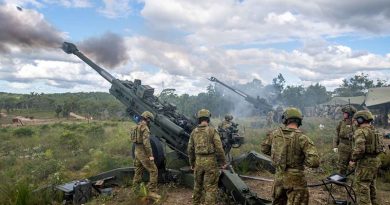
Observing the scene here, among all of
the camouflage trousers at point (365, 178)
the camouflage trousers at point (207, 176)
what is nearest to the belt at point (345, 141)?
the camouflage trousers at point (365, 178)

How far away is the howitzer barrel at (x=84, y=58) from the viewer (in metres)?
11.4

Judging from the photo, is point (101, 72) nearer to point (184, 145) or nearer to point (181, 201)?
point (184, 145)

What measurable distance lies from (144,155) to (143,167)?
0.36 meters

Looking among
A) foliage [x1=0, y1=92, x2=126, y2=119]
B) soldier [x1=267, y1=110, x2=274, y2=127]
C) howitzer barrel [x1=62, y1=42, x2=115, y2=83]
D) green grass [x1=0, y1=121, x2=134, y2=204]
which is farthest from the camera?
A: foliage [x1=0, y1=92, x2=126, y2=119]

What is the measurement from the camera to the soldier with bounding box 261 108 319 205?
212 inches

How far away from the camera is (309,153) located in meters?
5.26

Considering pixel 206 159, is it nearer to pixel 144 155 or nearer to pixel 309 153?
pixel 144 155

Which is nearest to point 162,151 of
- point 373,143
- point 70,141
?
point 373,143

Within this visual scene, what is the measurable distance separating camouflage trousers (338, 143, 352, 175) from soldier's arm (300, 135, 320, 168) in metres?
4.34

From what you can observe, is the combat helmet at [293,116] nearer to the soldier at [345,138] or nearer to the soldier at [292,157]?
the soldier at [292,157]

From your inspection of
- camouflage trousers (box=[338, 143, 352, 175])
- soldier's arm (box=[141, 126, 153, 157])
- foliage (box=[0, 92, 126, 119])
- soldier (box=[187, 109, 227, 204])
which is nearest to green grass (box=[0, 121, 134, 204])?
soldier's arm (box=[141, 126, 153, 157])

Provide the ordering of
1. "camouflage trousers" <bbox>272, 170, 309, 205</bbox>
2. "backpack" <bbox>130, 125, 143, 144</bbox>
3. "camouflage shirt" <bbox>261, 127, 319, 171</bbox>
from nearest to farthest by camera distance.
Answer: "camouflage shirt" <bbox>261, 127, 319, 171</bbox>
"camouflage trousers" <bbox>272, 170, 309, 205</bbox>
"backpack" <bbox>130, 125, 143, 144</bbox>

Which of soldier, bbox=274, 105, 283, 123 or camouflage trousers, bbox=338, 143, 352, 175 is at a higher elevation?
soldier, bbox=274, 105, 283, 123

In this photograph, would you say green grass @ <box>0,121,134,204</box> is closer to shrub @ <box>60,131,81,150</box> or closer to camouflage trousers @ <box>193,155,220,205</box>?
shrub @ <box>60,131,81,150</box>
